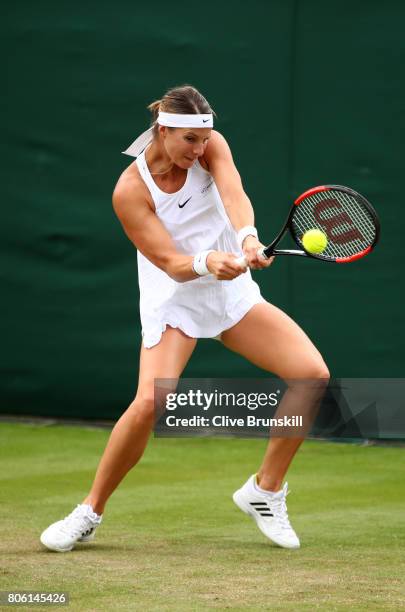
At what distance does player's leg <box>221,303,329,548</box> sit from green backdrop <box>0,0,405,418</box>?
2370 millimetres

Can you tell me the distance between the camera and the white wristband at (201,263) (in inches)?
165

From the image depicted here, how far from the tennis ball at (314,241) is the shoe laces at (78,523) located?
1147 mm

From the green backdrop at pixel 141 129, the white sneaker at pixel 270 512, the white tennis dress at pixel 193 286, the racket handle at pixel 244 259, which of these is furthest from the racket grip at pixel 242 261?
the green backdrop at pixel 141 129

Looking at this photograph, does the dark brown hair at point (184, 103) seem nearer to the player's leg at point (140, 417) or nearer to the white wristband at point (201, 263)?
the white wristband at point (201, 263)

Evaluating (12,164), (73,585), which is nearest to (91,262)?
(12,164)

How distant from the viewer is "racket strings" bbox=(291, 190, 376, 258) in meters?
4.42

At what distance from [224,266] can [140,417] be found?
61 centimetres

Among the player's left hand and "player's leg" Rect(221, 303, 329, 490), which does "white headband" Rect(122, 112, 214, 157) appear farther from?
"player's leg" Rect(221, 303, 329, 490)

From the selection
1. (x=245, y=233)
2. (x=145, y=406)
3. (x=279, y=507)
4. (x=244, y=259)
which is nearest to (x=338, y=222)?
(x=245, y=233)

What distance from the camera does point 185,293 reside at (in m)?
4.52

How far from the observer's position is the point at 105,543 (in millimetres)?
4582

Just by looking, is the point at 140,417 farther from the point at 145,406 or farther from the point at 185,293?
the point at 185,293

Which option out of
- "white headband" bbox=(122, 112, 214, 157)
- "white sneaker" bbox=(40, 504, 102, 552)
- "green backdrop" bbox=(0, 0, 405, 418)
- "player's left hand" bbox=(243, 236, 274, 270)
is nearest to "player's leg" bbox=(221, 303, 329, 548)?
"player's left hand" bbox=(243, 236, 274, 270)

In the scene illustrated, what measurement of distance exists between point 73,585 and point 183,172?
1447mm
